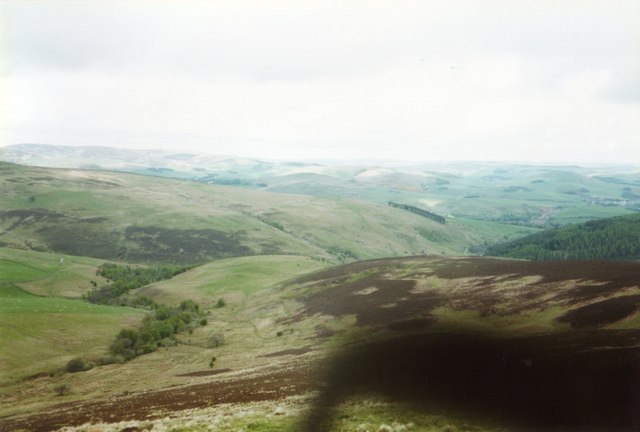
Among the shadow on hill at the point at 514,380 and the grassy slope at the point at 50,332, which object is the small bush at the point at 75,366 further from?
the shadow on hill at the point at 514,380

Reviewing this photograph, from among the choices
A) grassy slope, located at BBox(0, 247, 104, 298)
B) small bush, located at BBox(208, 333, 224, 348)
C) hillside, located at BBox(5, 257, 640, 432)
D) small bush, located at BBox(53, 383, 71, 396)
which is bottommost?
grassy slope, located at BBox(0, 247, 104, 298)

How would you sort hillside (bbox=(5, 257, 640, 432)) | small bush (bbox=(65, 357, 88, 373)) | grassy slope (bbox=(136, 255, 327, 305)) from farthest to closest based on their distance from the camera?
1. grassy slope (bbox=(136, 255, 327, 305))
2. small bush (bbox=(65, 357, 88, 373))
3. hillside (bbox=(5, 257, 640, 432))

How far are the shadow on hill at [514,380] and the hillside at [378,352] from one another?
0.63ft

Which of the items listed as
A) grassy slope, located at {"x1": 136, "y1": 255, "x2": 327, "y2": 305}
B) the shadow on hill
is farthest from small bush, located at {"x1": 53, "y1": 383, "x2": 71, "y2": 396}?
grassy slope, located at {"x1": 136, "y1": 255, "x2": 327, "y2": 305}

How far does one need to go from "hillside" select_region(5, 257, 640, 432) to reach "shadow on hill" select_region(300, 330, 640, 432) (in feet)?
0.63

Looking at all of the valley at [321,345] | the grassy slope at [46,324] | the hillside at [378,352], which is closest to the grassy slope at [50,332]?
the grassy slope at [46,324]

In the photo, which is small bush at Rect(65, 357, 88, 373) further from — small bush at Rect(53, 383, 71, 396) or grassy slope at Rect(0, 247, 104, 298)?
grassy slope at Rect(0, 247, 104, 298)

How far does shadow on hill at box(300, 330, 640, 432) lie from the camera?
30938mm

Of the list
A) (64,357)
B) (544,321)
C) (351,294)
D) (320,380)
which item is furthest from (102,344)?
(544,321)

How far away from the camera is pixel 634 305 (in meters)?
50.5

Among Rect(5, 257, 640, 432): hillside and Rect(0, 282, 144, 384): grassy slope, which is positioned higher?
Rect(5, 257, 640, 432): hillside

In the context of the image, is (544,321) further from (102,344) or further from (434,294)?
(102,344)

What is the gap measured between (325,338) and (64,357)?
49738 millimetres

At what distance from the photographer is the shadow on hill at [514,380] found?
Result: 3094 centimetres
